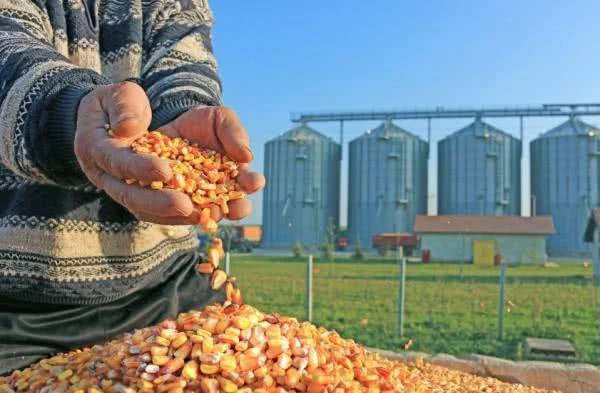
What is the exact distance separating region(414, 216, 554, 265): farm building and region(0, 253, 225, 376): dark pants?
62.8 feet

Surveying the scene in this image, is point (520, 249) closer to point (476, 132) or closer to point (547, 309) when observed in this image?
point (476, 132)

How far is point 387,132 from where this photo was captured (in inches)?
997

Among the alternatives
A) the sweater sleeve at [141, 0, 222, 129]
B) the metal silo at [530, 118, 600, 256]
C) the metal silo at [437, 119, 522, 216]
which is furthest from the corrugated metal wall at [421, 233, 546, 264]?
the sweater sleeve at [141, 0, 222, 129]

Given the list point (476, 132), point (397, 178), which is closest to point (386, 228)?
point (397, 178)

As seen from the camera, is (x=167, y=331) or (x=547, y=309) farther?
(x=547, y=309)

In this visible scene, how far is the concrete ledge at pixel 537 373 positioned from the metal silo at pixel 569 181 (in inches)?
905

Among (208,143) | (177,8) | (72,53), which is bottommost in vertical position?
(208,143)

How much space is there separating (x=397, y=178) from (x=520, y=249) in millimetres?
5781

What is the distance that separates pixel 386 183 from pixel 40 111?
2381cm

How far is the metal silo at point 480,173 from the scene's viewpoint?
2397 centimetres

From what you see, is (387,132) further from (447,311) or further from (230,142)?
(230,142)

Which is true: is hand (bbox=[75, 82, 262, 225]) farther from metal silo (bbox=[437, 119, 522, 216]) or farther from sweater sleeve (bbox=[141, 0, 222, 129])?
metal silo (bbox=[437, 119, 522, 216])

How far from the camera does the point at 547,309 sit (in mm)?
7484

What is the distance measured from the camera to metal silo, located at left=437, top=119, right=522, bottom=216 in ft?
78.6
